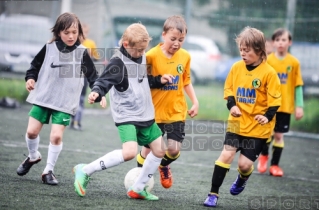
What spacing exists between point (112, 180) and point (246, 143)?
1.53m

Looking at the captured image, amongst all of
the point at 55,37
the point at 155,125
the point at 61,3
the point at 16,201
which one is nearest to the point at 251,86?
the point at 155,125

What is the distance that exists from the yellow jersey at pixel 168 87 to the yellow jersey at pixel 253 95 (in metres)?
0.52

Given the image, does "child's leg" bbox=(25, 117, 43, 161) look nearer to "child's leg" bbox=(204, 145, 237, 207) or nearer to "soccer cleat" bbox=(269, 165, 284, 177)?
"child's leg" bbox=(204, 145, 237, 207)

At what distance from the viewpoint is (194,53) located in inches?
626

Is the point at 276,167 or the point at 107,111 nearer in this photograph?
the point at 276,167

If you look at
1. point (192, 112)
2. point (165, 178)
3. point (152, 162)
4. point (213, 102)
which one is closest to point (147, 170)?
point (152, 162)

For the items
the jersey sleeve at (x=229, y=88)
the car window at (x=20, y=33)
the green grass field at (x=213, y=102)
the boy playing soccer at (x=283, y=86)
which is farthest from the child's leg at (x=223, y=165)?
the car window at (x=20, y=33)

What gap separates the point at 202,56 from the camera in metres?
15.5

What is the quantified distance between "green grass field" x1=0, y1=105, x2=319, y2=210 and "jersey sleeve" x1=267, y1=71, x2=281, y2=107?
3.25 feet

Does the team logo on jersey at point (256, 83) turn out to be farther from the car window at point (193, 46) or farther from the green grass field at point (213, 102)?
the car window at point (193, 46)

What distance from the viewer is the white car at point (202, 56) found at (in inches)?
574

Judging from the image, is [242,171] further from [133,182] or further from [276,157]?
[276,157]

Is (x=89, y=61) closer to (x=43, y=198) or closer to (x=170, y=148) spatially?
(x=170, y=148)

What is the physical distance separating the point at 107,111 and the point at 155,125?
883 centimetres
